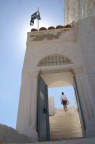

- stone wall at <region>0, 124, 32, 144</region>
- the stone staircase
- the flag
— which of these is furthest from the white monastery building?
the flag

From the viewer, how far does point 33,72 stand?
28.9ft

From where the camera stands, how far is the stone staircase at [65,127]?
341 inches

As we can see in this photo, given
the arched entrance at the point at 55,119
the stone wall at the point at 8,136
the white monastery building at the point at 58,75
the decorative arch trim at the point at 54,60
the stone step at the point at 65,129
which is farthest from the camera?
the stone step at the point at 65,129

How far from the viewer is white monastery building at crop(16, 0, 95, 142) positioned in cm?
758

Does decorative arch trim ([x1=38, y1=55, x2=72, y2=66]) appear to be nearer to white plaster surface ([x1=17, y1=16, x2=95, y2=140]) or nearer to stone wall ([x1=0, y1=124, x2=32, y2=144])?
white plaster surface ([x1=17, y1=16, x2=95, y2=140])

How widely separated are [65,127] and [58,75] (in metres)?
2.47

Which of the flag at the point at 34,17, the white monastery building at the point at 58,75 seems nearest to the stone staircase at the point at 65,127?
the white monastery building at the point at 58,75

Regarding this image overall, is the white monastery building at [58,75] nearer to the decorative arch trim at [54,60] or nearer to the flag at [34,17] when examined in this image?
the decorative arch trim at [54,60]

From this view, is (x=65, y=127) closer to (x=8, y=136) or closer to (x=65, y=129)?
(x=65, y=129)

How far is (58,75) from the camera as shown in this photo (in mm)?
9656

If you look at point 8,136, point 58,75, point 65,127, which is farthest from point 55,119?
point 8,136

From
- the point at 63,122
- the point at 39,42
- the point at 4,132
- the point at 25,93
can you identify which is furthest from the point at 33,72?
the point at 4,132

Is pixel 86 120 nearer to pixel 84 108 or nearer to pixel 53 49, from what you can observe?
pixel 84 108

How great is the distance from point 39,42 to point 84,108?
3.95m
